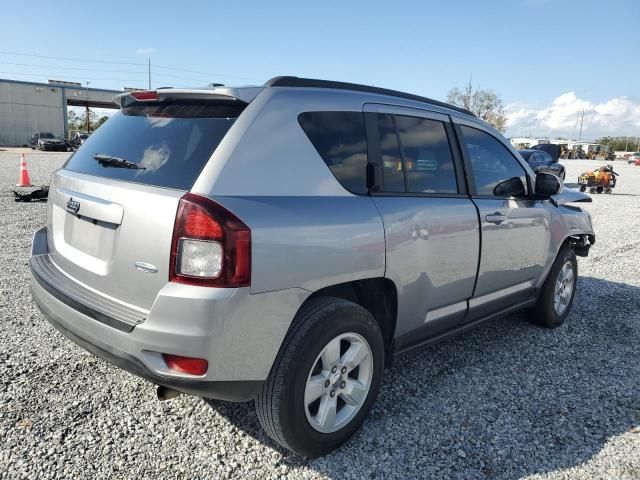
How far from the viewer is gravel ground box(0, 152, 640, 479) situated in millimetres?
2465

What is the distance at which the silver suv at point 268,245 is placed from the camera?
2.08 meters

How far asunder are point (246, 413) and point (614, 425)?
2279mm

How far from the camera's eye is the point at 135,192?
2234mm

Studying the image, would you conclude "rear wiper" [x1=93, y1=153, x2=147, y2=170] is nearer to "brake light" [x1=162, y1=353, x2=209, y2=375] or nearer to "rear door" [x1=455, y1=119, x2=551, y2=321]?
"brake light" [x1=162, y1=353, x2=209, y2=375]

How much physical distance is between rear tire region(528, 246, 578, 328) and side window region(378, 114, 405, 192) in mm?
2305

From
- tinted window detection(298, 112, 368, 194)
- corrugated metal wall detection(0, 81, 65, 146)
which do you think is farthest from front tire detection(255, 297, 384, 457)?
corrugated metal wall detection(0, 81, 65, 146)

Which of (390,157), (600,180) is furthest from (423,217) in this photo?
(600,180)

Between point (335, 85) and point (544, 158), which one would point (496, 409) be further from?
point (544, 158)

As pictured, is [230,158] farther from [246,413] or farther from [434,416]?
[434,416]

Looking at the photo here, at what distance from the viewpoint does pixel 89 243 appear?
2453 millimetres

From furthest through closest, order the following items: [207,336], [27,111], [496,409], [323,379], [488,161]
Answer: [27,111], [488,161], [496,409], [323,379], [207,336]

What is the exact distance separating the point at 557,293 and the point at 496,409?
1945 millimetres

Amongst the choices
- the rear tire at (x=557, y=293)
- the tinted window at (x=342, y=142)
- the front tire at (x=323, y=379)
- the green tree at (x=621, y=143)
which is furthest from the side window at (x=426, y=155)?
the green tree at (x=621, y=143)

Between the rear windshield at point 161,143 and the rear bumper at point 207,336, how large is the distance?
20.7 inches
